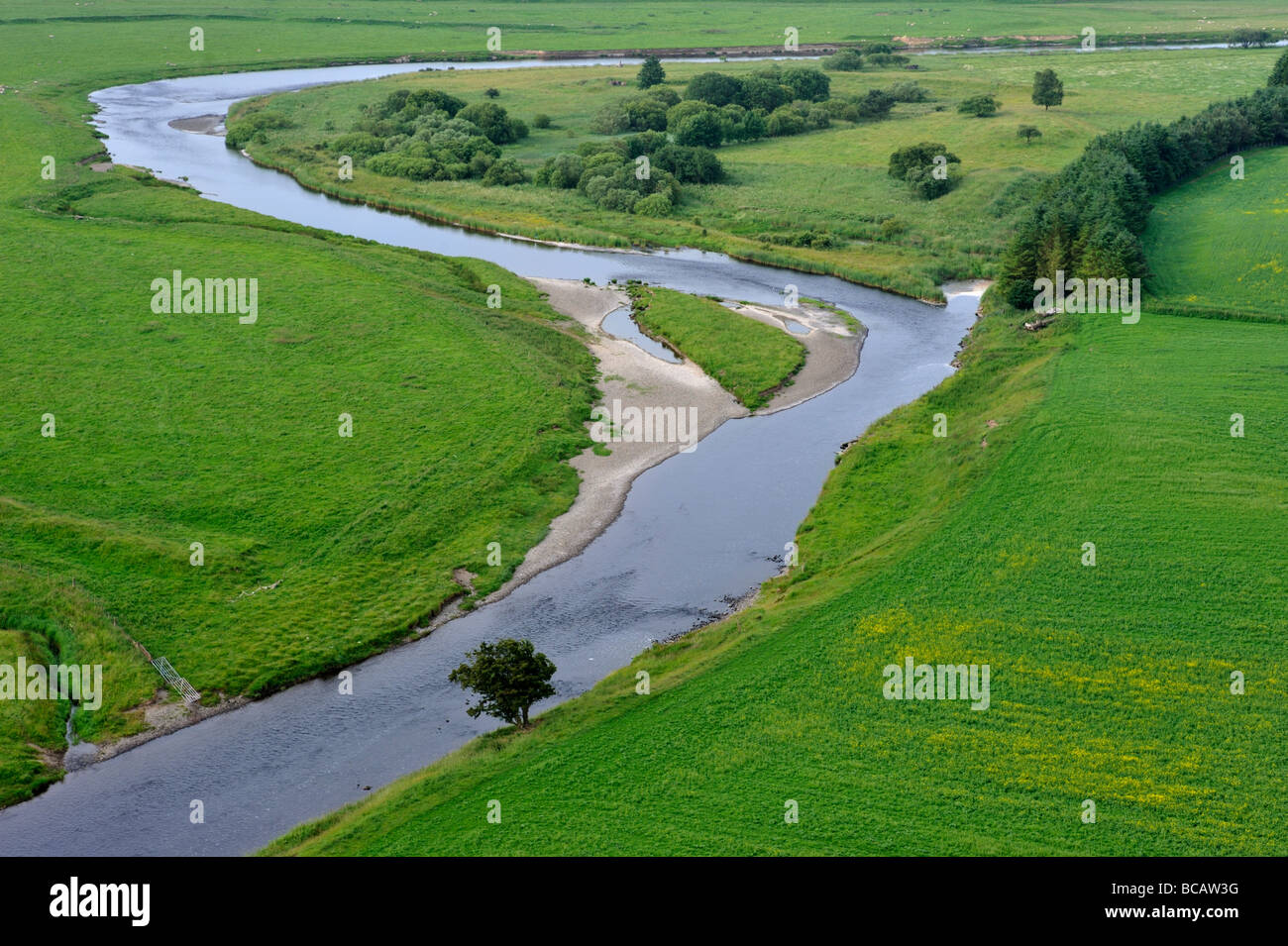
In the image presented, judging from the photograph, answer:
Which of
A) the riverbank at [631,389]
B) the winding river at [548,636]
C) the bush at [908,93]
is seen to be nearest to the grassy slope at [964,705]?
the winding river at [548,636]

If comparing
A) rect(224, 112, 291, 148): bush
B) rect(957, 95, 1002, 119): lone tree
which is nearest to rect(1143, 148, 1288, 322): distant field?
rect(957, 95, 1002, 119): lone tree

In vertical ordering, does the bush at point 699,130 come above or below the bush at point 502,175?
above

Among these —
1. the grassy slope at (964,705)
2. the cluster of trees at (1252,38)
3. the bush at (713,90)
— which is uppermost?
the cluster of trees at (1252,38)

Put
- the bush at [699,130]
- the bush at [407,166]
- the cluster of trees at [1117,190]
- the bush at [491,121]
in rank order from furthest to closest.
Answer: the bush at [491,121] → the bush at [699,130] → the bush at [407,166] → the cluster of trees at [1117,190]

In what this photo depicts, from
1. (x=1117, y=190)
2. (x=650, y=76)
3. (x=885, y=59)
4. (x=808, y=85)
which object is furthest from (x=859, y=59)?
(x=1117, y=190)

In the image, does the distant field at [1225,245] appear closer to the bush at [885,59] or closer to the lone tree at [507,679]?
the lone tree at [507,679]

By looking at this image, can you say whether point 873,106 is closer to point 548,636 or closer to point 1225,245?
point 1225,245
